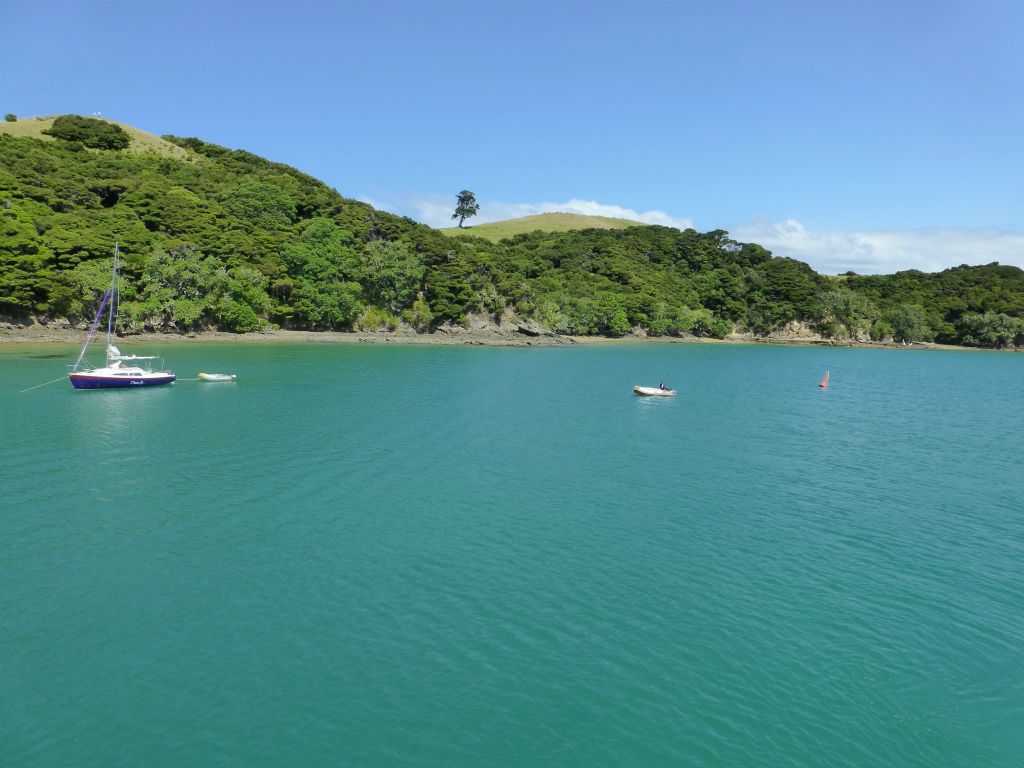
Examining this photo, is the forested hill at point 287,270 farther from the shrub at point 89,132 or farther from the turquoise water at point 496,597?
the turquoise water at point 496,597

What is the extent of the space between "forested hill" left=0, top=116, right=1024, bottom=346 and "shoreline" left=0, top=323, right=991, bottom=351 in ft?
9.52

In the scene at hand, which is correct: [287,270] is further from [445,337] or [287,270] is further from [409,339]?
[445,337]

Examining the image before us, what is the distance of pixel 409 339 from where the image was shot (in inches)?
5064

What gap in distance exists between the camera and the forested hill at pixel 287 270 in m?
103

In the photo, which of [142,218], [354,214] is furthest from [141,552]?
[354,214]

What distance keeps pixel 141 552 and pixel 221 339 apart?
9438cm

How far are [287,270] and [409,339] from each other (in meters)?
26.7

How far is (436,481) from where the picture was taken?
3584 centimetres

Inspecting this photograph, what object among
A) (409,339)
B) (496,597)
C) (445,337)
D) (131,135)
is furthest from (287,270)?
(496,597)

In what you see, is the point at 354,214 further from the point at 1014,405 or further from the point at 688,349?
the point at 1014,405

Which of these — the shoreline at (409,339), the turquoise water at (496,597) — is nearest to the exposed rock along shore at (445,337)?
the shoreline at (409,339)

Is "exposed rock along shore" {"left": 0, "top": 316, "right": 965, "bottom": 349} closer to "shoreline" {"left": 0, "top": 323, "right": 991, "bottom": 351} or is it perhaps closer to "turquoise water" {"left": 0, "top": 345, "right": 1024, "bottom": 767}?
"shoreline" {"left": 0, "top": 323, "right": 991, "bottom": 351}

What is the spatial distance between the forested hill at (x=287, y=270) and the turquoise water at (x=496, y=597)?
63.5 meters

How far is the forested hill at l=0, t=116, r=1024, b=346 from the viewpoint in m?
103
